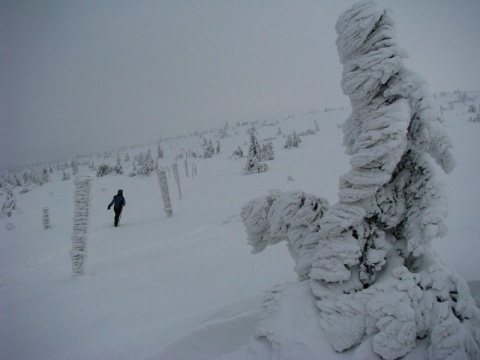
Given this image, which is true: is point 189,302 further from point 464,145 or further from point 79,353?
point 464,145

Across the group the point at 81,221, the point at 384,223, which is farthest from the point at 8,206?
the point at 384,223

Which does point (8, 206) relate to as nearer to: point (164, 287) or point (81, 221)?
point (81, 221)

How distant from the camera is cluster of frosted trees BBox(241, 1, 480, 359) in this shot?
4.55 feet

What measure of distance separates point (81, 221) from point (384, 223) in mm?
5472

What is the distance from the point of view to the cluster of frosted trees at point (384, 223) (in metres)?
1.39

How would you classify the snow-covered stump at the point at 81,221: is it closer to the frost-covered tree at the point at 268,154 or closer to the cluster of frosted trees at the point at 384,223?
the cluster of frosted trees at the point at 384,223

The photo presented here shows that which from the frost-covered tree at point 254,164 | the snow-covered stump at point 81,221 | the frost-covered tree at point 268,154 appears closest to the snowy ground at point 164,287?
the snow-covered stump at point 81,221

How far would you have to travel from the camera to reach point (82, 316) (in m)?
3.08

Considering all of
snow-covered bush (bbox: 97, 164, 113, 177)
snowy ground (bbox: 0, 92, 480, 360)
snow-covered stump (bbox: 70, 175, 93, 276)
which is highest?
snow-covered bush (bbox: 97, 164, 113, 177)

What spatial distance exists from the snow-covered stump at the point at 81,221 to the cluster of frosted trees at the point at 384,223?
4.74 metres

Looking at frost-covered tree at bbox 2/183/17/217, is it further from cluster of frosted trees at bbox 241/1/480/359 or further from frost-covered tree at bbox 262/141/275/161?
cluster of frosted trees at bbox 241/1/480/359

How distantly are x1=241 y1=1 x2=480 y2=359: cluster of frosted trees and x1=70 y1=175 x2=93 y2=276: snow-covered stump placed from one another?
186 inches

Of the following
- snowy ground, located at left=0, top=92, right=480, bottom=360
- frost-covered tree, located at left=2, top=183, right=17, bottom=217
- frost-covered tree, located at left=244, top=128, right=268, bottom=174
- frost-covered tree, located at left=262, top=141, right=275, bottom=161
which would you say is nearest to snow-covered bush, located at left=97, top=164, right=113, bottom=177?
frost-covered tree, located at left=2, top=183, right=17, bottom=217

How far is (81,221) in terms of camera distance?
17.3ft
